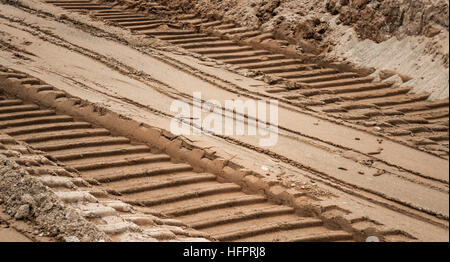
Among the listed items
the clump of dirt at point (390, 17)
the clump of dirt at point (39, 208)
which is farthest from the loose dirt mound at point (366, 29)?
the clump of dirt at point (39, 208)

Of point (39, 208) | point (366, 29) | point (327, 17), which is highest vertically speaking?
point (327, 17)

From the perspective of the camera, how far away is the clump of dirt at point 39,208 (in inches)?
179

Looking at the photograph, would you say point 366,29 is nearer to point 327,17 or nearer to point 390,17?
point 390,17

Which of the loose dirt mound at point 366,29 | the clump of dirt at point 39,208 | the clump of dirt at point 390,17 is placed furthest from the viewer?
the clump of dirt at point 390,17

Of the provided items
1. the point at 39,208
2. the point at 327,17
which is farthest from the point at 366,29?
the point at 39,208

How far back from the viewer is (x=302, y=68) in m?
9.23

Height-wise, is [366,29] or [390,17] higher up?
Answer: [390,17]

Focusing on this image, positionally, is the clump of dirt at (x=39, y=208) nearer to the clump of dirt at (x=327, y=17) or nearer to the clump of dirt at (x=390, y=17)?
the clump of dirt at (x=327, y=17)

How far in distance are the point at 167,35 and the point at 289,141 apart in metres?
3.85

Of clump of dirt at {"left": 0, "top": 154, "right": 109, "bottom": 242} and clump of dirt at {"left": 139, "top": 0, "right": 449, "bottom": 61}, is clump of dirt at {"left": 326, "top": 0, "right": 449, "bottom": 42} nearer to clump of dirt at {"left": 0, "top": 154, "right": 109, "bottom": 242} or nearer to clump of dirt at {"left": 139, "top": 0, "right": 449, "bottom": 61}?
clump of dirt at {"left": 139, "top": 0, "right": 449, "bottom": 61}

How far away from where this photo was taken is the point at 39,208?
190 inches

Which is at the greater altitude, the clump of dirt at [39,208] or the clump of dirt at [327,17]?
the clump of dirt at [327,17]

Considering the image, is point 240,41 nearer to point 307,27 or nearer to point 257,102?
point 307,27
